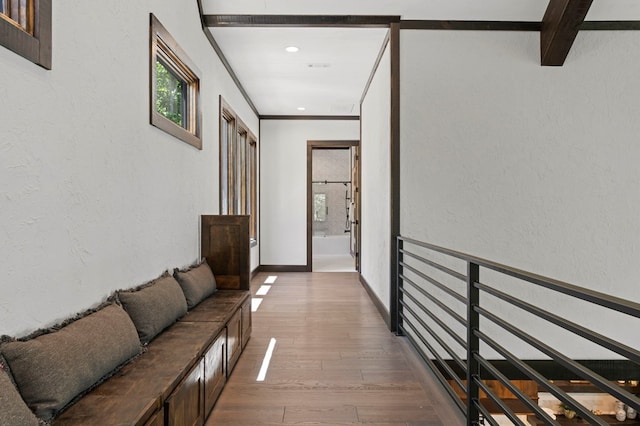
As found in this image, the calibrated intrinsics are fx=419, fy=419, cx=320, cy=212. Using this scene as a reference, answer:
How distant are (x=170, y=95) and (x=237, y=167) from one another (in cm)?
267

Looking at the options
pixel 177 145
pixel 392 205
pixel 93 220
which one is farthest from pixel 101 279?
pixel 392 205

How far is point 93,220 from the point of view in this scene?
189 centimetres

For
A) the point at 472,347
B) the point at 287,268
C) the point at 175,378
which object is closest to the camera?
the point at 175,378

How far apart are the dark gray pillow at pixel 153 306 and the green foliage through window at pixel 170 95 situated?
1.16 meters

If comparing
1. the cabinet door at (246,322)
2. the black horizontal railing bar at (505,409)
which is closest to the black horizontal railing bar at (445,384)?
the black horizontal railing bar at (505,409)

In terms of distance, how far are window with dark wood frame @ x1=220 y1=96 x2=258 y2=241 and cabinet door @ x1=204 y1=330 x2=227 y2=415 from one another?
2358mm

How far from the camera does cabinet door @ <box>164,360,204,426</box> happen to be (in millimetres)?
1598

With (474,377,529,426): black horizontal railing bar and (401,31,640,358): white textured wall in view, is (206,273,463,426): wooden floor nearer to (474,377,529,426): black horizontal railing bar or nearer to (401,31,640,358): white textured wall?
(474,377,529,426): black horizontal railing bar

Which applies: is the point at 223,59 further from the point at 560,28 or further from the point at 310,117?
the point at 560,28

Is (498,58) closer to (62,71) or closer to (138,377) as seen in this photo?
(62,71)

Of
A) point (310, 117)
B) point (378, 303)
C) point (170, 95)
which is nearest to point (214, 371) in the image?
point (170, 95)

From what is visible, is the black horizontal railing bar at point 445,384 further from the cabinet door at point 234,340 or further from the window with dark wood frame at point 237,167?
the window with dark wood frame at point 237,167

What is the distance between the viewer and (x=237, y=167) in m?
5.75

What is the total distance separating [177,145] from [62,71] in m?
1.43
